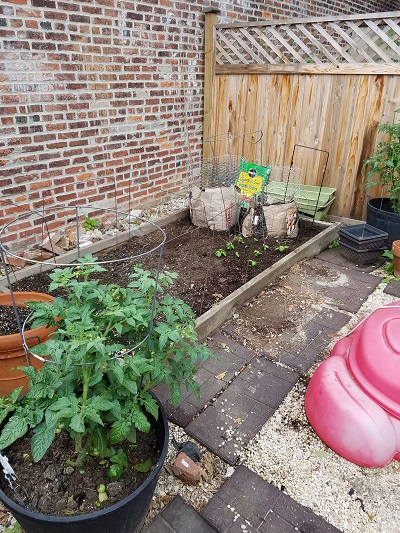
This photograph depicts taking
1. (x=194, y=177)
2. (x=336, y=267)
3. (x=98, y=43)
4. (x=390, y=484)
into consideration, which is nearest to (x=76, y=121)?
(x=98, y=43)

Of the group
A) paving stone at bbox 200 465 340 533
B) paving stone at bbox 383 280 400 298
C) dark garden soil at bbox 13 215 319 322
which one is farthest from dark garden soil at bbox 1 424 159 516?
paving stone at bbox 383 280 400 298

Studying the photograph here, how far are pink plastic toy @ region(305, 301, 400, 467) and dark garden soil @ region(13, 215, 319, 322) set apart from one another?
3.72 ft

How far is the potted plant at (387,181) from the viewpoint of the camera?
3.72 metres

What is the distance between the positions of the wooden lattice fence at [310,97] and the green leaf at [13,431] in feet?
14.1

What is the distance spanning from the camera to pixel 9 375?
208 cm

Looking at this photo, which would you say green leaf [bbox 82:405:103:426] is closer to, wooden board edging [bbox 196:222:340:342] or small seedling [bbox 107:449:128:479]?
small seedling [bbox 107:449:128:479]

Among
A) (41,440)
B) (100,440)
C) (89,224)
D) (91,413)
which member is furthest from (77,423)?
(89,224)

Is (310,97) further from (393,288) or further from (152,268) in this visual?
(152,268)

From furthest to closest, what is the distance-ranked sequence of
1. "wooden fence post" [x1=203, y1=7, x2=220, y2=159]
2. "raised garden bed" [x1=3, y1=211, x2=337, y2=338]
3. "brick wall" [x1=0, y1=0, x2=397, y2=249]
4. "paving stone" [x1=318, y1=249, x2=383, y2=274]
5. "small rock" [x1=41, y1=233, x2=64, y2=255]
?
"wooden fence post" [x1=203, y1=7, x2=220, y2=159] < "paving stone" [x1=318, y1=249, x2=383, y2=274] < "small rock" [x1=41, y1=233, x2=64, y2=255] < "brick wall" [x1=0, y1=0, x2=397, y2=249] < "raised garden bed" [x1=3, y1=211, x2=337, y2=338]

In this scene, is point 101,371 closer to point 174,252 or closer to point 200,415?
point 200,415

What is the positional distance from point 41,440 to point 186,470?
0.78 meters

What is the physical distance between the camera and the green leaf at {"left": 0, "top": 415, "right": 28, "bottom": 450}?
1254 mm

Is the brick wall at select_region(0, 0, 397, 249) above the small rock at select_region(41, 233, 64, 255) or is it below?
above

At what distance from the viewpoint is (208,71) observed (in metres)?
5.00
